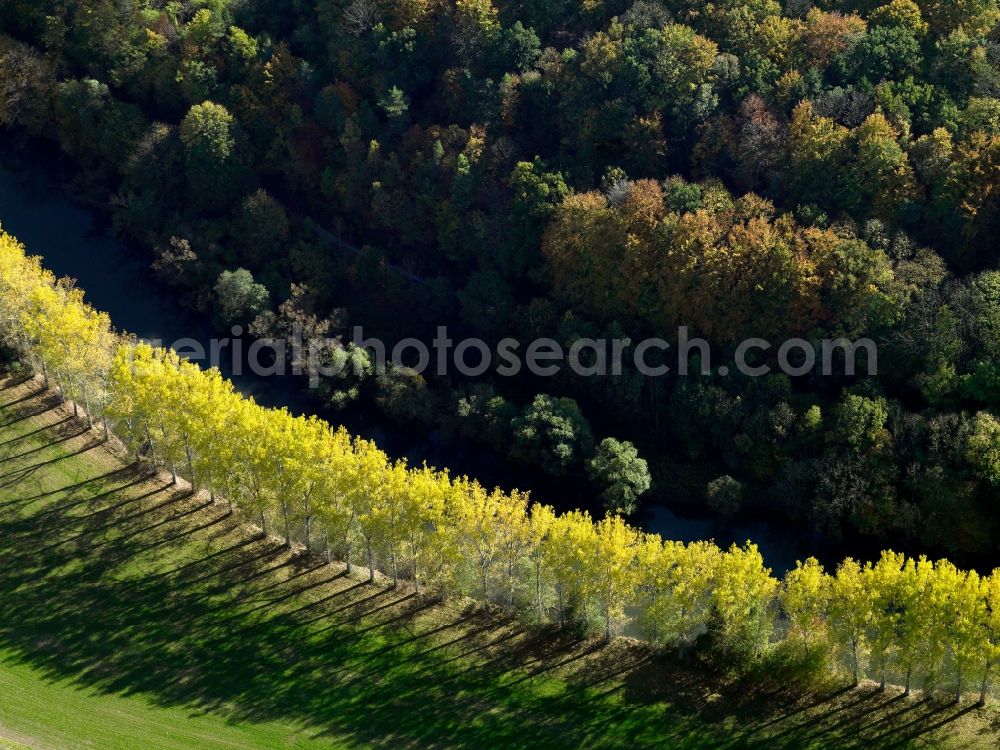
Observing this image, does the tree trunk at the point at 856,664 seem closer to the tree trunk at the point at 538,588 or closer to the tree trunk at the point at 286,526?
the tree trunk at the point at 538,588

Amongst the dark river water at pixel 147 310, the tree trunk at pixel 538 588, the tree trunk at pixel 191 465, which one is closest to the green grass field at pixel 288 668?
the tree trunk at pixel 538 588

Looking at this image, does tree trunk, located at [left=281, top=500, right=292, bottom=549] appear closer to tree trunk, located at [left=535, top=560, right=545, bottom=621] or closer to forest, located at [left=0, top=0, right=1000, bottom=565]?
forest, located at [left=0, top=0, right=1000, bottom=565]

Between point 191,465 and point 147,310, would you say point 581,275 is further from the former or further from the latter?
point 147,310

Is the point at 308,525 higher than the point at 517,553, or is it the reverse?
the point at 517,553

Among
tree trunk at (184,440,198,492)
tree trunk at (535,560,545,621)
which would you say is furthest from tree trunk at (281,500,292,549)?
tree trunk at (535,560,545,621)

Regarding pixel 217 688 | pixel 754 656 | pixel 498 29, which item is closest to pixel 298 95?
pixel 498 29

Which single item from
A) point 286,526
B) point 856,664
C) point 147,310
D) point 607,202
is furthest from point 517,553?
point 147,310

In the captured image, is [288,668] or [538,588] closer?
[288,668]

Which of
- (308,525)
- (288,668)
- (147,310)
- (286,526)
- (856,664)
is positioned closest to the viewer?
(856,664)
